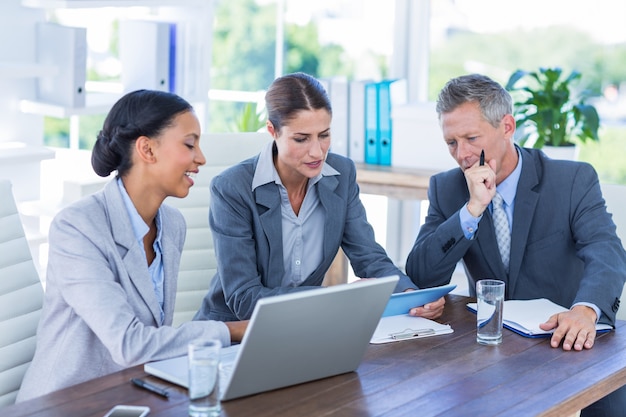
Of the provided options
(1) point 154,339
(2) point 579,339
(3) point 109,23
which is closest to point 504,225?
(2) point 579,339

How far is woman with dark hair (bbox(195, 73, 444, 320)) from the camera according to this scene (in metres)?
2.60

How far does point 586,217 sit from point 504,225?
0.22m

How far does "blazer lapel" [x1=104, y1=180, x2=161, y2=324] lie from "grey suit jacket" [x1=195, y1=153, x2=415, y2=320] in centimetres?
37

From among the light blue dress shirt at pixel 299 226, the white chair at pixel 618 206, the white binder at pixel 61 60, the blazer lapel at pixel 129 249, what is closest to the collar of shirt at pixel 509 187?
the white chair at pixel 618 206

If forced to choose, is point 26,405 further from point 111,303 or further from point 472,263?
point 472,263

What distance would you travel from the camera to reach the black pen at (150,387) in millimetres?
1856

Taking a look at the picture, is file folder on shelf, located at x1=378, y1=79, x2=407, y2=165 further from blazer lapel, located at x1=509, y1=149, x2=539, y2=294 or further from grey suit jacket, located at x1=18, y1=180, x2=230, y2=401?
grey suit jacket, located at x1=18, y1=180, x2=230, y2=401

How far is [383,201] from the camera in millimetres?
4742

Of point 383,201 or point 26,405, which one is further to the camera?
point 383,201

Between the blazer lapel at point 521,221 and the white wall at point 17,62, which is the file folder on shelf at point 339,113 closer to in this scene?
the white wall at point 17,62

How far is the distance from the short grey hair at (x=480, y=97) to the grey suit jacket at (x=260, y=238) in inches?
13.4

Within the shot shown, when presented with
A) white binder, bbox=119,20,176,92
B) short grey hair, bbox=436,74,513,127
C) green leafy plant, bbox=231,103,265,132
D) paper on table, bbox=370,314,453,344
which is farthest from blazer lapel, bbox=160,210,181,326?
green leafy plant, bbox=231,103,265,132

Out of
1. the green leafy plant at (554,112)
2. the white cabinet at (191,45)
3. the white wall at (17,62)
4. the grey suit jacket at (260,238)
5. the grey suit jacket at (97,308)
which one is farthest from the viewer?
the white cabinet at (191,45)

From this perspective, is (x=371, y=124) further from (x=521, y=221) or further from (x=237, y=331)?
(x=237, y=331)
